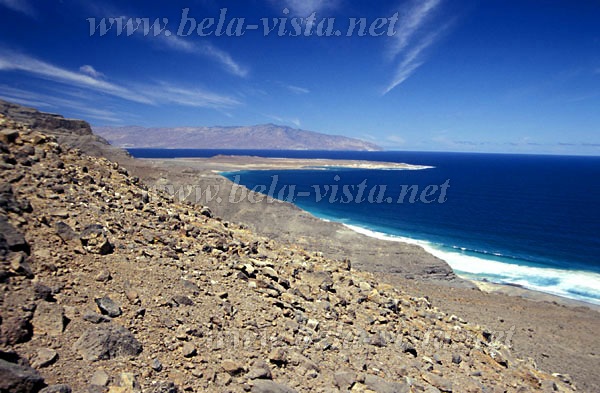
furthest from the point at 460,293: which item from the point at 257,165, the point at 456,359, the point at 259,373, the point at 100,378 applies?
the point at 257,165

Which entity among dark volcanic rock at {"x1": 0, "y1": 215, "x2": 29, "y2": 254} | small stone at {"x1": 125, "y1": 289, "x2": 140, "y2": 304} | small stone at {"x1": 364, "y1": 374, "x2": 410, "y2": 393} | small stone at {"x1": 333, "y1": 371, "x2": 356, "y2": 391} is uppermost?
dark volcanic rock at {"x1": 0, "y1": 215, "x2": 29, "y2": 254}

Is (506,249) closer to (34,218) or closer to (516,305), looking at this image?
(516,305)

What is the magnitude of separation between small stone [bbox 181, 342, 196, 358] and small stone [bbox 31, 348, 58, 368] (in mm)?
1588

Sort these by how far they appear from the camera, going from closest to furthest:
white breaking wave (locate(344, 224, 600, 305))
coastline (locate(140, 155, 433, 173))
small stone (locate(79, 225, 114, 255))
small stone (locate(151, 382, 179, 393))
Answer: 1. small stone (locate(151, 382, 179, 393))
2. small stone (locate(79, 225, 114, 255))
3. white breaking wave (locate(344, 224, 600, 305))
4. coastline (locate(140, 155, 433, 173))

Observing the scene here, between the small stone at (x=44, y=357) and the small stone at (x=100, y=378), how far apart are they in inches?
21.9

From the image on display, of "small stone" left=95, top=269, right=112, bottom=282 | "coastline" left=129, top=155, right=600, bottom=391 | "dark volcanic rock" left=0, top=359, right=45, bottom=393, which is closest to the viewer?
"dark volcanic rock" left=0, top=359, right=45, bottom=393

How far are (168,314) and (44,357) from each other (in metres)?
1.78

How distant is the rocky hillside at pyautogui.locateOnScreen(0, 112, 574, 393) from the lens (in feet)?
15.0

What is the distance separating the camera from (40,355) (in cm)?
422

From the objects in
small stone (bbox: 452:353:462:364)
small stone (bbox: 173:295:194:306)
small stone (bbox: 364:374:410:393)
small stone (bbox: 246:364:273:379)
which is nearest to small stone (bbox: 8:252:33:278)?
small stone (bbox: 173:295:194:306)

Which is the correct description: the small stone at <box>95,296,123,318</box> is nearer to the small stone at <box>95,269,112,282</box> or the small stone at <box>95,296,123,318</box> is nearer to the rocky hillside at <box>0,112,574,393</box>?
the rocky hillside at <box>0,112,574,393</box>

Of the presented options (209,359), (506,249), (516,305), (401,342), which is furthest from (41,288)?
(506,249)

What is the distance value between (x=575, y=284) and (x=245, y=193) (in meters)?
35.8

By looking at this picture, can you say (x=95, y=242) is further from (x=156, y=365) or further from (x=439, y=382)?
(x=439, y=382)
